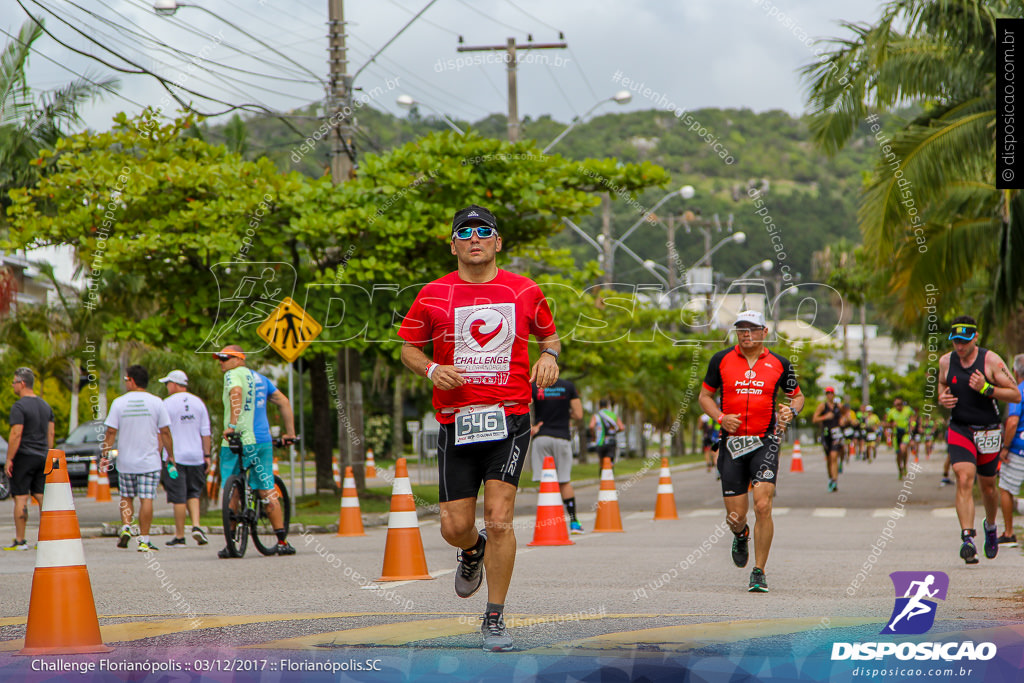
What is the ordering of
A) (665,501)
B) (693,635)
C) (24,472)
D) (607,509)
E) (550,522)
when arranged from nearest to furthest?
(693,635) < (550,522) < (24,472) < (607,509) < (665,501)

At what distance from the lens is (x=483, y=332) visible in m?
6.32

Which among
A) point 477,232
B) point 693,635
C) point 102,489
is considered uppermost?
point 477,232

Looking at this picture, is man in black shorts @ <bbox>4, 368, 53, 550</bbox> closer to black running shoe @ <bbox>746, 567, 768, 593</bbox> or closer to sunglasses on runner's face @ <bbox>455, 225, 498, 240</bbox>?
black running shoe @ <bbox>746, 567, 768, 593</bbox>

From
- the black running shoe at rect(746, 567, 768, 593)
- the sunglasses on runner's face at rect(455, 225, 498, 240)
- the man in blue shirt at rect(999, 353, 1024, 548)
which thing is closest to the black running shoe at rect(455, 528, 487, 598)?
the sunglasses on runner's face at rect(455, 225, 498, 240)

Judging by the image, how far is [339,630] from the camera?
656 cm

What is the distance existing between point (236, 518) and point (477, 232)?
672 centimetres

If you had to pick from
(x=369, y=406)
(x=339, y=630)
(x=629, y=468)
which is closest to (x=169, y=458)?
(x=339, y=630)

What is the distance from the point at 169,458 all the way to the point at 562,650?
9309 mm

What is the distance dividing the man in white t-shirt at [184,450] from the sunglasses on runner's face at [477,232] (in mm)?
8622

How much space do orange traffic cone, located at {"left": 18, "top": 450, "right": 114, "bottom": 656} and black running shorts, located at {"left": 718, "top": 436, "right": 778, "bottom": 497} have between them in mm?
4598

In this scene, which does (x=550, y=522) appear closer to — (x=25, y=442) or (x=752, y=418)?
(x=752, y=418)

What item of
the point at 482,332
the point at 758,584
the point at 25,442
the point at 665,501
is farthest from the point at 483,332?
the point at 665,501

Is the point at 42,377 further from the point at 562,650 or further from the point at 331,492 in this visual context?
the point at 562,650

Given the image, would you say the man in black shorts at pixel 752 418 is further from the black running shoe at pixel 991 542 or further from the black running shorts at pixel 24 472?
the black running shorts at pixel 24 472
